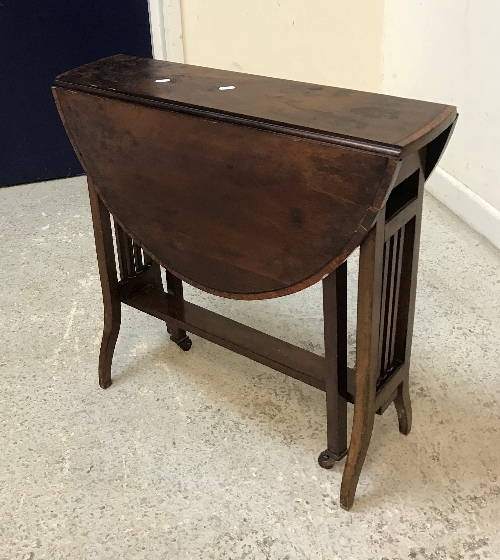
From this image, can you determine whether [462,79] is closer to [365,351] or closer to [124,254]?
[124,254]

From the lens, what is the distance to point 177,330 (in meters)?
1.85

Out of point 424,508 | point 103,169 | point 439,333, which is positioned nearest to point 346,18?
point 439,333

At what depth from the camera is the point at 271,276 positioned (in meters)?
1.26

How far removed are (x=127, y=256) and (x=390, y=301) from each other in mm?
746

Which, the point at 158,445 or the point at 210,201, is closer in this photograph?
the point at 210,201

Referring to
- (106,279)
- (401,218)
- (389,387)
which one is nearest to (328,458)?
(389,387)

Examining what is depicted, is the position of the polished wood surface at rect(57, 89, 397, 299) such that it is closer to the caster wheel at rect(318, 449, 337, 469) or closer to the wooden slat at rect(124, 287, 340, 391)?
the wooden slat at rect(124, 287, 340, 391)

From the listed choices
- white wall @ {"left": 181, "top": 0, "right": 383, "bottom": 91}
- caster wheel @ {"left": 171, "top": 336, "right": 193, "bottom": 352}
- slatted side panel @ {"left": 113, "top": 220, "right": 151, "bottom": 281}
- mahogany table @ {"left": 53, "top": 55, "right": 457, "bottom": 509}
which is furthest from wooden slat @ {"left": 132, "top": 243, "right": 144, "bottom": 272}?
white wall @ {"left": 181, "top": 0, "right": 383, "bottom": 91}

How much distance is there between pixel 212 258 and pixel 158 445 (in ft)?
1.66

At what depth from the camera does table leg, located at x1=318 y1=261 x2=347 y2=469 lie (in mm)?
1238

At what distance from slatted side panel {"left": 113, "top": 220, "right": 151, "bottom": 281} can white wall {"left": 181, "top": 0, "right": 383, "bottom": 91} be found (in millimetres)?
1557

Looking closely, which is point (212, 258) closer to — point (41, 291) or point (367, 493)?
point (367, 493)

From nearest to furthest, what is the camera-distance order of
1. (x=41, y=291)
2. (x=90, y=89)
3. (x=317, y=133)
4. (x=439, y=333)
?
(x=317, y=133)
(x=90, y=89)
(x=439, y=333)
(x=41, y=291)

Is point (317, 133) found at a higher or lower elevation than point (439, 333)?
higher
